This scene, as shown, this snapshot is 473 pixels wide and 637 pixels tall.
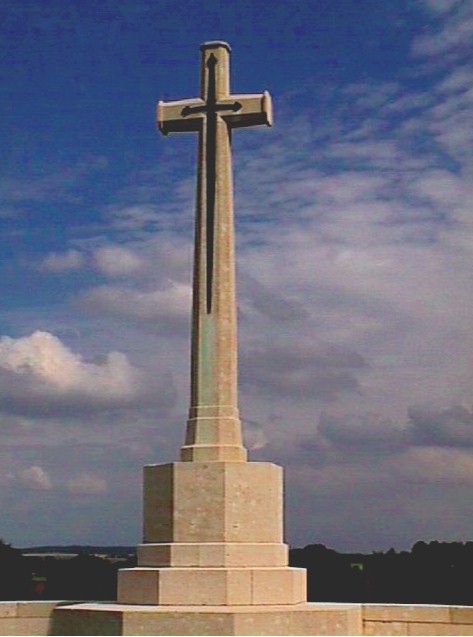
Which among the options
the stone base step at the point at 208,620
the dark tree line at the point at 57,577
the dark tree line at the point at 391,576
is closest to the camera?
the stone base step at the point at 208,620

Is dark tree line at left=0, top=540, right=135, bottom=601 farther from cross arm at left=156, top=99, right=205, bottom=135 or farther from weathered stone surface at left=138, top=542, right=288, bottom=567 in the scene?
cross arm at left=156, top=99, right=205, bottom=135

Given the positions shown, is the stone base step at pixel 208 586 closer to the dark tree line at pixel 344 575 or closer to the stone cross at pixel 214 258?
the stone cross at pixel 214 258

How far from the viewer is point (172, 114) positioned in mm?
18672

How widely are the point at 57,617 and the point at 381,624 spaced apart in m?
5.18

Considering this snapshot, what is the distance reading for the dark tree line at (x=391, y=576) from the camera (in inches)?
1056

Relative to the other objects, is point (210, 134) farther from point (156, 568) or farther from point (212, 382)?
point (156, 568)

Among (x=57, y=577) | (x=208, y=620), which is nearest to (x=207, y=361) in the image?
(x=208, y=620)

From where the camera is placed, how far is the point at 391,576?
28375 mm

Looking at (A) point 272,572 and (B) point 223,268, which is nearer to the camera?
(A) point 272,572

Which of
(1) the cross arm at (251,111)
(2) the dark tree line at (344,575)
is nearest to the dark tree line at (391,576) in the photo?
(2) the dark tree line at (344,575)

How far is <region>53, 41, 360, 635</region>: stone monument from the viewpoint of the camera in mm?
15500

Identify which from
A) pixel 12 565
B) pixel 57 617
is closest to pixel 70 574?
pixel 12 565

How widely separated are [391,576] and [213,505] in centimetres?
1333

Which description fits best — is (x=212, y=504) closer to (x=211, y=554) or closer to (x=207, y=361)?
(x=211, y=554)
